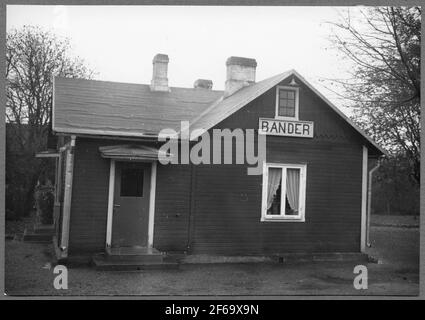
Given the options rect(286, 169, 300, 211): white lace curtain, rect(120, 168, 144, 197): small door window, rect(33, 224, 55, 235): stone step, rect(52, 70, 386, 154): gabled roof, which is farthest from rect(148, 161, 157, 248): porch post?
rect(33, 224, 55, 235): stone step

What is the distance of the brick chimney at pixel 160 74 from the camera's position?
16498 millimetres

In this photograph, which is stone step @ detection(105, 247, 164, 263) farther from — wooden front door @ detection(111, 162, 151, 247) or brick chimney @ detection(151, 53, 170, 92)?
brick chimney @ detection(151, 53, 170, 92)

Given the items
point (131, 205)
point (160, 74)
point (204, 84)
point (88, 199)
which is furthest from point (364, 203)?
point (204, 84)

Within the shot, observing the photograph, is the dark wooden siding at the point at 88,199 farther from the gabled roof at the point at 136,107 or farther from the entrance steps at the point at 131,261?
the gabled roof at the point at 136,107

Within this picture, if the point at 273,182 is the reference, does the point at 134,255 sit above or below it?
below

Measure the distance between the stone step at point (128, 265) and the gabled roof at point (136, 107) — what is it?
3191 millimetres

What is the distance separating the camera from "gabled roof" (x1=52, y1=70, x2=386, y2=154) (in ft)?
40.2

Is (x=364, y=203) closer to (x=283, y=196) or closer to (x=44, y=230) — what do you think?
(x=283, y=196)

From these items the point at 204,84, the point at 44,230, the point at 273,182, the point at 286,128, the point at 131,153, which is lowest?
the point at 44,230

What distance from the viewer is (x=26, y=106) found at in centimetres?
1850

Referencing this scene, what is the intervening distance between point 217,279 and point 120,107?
5967 millimetres

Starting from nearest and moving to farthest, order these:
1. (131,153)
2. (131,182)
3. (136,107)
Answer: (131,153) < (131,182) < (136,107)

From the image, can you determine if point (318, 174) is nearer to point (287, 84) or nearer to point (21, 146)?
point (287, 84)
